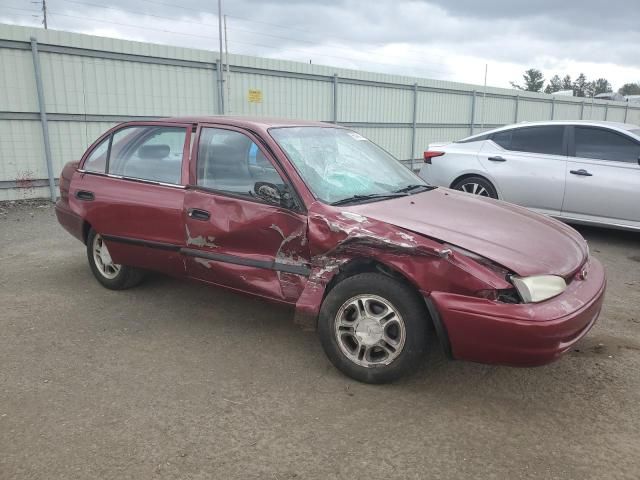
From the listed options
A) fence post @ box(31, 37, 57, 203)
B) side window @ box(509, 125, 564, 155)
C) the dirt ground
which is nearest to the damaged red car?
the dirt ground

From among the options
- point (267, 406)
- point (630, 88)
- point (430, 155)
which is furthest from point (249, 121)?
point (630, 88)

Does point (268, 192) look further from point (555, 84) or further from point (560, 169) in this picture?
point (555, 84)

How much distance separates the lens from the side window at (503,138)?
7.38m

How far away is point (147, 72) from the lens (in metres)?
9.84

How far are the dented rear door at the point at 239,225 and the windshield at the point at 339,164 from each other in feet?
0.67

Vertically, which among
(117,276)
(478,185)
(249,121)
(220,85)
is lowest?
(117,276)

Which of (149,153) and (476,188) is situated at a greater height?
(149,153)

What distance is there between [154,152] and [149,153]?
2.0 inches

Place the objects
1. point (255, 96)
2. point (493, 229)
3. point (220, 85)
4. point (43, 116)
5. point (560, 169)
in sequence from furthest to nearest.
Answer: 1. point (255, 96)
2. point (220, 85)
3. point (43, 116)
4. point (560, 169)
5. point (493, 229)

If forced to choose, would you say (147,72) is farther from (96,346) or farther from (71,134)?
(96,346)

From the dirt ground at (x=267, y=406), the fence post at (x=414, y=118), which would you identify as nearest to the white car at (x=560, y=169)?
the dirt ground at (x=267, y=406)

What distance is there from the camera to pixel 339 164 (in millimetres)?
3867

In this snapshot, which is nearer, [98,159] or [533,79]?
[98,159]

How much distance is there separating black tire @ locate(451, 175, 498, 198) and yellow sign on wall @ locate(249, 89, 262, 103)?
18.1 ft
